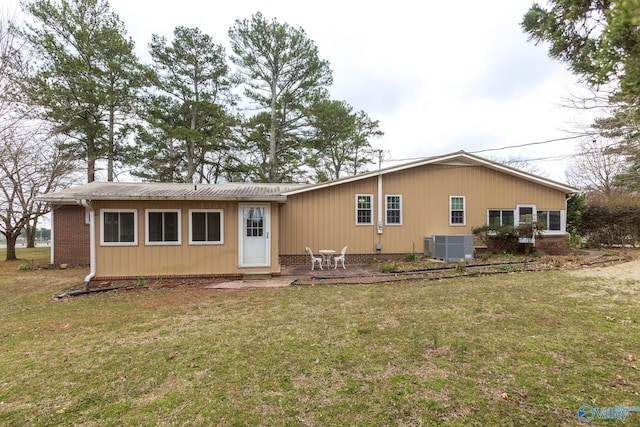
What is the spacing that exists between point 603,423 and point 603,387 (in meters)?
0.61

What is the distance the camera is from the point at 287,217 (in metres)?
11.0

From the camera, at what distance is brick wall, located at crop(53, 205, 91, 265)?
12.2 m

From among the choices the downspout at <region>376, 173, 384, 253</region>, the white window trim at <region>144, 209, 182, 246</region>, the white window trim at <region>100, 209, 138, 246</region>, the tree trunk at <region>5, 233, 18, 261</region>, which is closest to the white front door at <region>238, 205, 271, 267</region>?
the white window trim at <region>144, 209, 182, 246</region>

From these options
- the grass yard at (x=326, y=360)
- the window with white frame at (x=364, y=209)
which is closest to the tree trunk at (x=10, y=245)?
the grass yard at (x=326, y=360)

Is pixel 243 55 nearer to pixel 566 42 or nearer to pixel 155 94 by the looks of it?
pixel 155 94

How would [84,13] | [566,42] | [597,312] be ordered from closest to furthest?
[597,312], [566,42], [84,13]

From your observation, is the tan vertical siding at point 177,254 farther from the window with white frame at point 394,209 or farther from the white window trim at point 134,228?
the window with white frame at point 394,209

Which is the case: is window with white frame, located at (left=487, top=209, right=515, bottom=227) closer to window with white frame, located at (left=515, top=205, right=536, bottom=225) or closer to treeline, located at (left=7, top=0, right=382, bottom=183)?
window with white frame, located at (left=515, top=205, right=536, bottom=225)

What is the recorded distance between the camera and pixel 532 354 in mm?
3369

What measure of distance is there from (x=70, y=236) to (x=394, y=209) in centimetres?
1368

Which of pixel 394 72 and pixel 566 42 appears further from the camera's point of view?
pixel 394 72

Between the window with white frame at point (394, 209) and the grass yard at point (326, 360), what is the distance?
18.1 feet

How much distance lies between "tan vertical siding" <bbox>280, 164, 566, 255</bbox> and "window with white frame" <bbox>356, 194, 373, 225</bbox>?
0.55ft

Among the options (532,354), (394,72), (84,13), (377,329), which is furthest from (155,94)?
(532,354)
